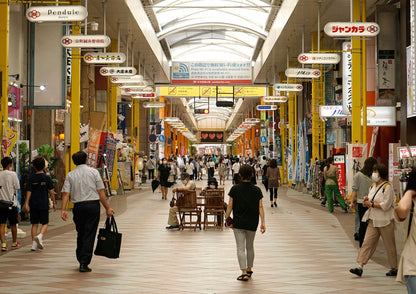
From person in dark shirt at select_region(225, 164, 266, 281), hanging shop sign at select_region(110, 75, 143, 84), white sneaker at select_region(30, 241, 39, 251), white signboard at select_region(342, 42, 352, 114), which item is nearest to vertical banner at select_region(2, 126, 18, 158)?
white sneaker at select_region(30, 241, 39, 251)

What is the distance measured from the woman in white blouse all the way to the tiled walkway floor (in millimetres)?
244

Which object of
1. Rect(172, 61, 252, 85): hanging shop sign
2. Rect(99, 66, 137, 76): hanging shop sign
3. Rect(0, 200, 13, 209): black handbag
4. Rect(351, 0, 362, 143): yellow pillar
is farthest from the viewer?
Rect(172, 61, 252, 85): hanging shop sign

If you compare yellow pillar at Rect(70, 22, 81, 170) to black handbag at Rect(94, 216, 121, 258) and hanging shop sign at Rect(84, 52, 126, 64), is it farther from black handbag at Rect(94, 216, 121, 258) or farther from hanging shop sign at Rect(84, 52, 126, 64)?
black handbag at Rect(94, 216, 121, 258)

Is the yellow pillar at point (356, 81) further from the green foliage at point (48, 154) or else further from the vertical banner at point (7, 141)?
the vertical banner at point (7, 141)

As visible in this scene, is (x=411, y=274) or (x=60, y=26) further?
(x=60, y=26)

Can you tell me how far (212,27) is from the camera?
105 feet

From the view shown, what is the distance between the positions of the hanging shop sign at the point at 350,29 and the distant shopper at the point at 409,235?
10.3 meters

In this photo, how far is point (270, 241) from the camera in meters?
12.7

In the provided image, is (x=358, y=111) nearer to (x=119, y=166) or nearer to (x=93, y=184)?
(x=93, y=184)

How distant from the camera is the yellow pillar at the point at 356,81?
18078 millimetres

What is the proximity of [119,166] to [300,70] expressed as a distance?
11.5 m

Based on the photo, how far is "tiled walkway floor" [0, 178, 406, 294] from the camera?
7926 millimetres

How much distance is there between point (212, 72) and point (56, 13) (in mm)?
24141

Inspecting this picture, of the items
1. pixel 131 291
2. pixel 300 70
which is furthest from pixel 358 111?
pixel 131 291
